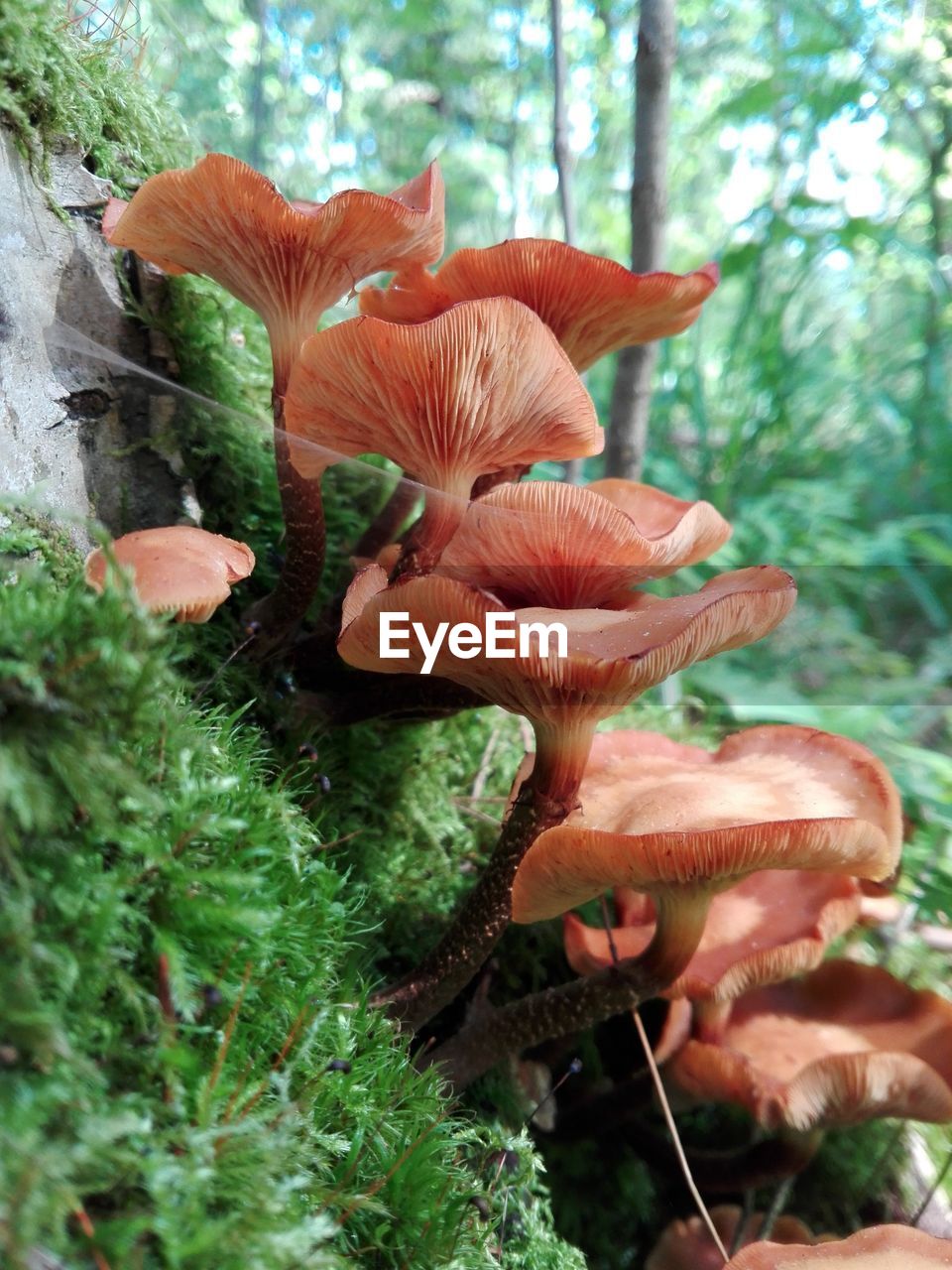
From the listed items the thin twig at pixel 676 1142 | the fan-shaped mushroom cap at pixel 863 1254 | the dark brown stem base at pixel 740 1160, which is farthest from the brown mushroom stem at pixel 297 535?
the dark brown stem base at pixel 740 1160

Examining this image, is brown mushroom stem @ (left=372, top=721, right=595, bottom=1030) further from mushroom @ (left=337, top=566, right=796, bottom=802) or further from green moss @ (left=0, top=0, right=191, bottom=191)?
green moss @ (left=0, top=0, right=191, bottom=191)

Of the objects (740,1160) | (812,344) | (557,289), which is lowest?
(740,1160)

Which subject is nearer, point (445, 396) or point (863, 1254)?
point (863, 1254)

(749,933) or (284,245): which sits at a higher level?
(284,245)

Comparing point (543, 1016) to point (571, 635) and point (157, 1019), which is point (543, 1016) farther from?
point (157, 1019)

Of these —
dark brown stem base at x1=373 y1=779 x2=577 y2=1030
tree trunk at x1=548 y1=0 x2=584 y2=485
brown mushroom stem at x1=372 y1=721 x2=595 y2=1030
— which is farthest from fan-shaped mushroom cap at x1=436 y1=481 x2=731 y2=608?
tree trunk at x1=548 y1=0 x2=584 y2=485

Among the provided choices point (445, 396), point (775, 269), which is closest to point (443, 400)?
point (445, 396)
